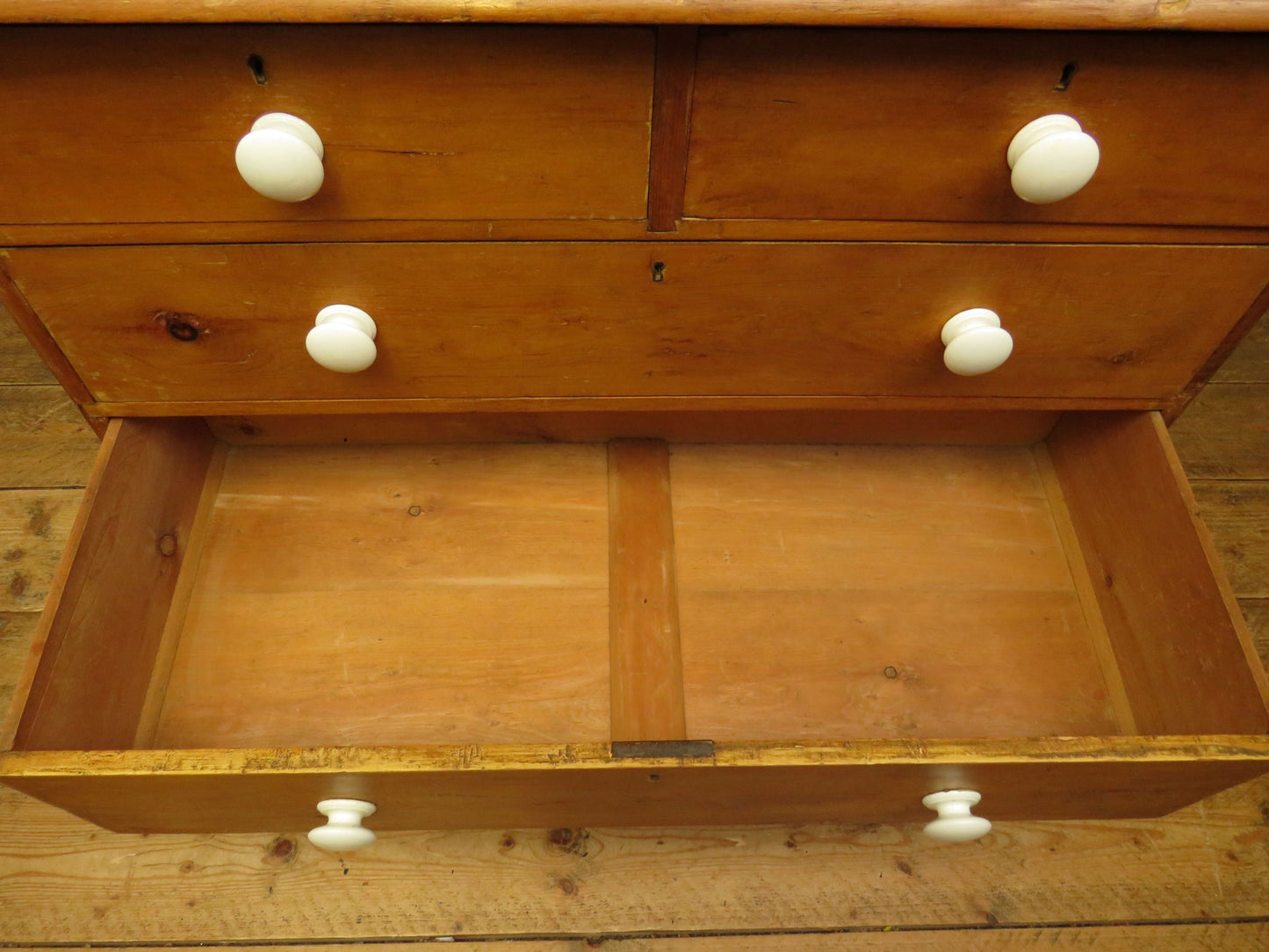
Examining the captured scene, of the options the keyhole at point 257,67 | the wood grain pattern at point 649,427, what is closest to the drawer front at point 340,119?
the keyhole at point 257,67

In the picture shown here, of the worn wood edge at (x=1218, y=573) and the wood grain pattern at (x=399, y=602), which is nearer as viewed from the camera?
the worn wood edge at (x=1218, y=573)

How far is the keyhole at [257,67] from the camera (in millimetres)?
461

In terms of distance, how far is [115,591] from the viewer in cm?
68

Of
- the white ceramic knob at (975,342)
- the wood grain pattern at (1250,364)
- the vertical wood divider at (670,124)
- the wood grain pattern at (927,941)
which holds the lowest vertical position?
the wood grain pattern at (927,941)

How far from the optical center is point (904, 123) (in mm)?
501

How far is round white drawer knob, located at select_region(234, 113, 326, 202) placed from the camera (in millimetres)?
447

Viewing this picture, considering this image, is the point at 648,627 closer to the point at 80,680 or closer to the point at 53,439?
the point at 80,680

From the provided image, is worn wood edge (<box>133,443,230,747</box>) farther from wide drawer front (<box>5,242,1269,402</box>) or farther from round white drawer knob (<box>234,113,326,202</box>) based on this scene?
round white drawer knob (<box>234,113,326,202</box>)

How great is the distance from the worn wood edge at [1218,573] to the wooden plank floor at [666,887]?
266mm

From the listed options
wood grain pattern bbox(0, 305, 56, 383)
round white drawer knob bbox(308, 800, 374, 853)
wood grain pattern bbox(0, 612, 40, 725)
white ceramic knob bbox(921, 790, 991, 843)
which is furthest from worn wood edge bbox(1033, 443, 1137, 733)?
wood grain pattern bbox(0, 305, 56, 383)

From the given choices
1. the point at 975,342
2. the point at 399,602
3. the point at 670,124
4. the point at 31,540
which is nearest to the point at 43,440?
the point at 31,540

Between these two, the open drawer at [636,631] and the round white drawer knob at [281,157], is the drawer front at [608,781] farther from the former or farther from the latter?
the round white drawer knob at [281,157]

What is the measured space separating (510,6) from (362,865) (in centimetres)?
76

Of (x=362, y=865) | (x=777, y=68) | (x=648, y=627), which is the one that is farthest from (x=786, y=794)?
(x=777, y=68)
